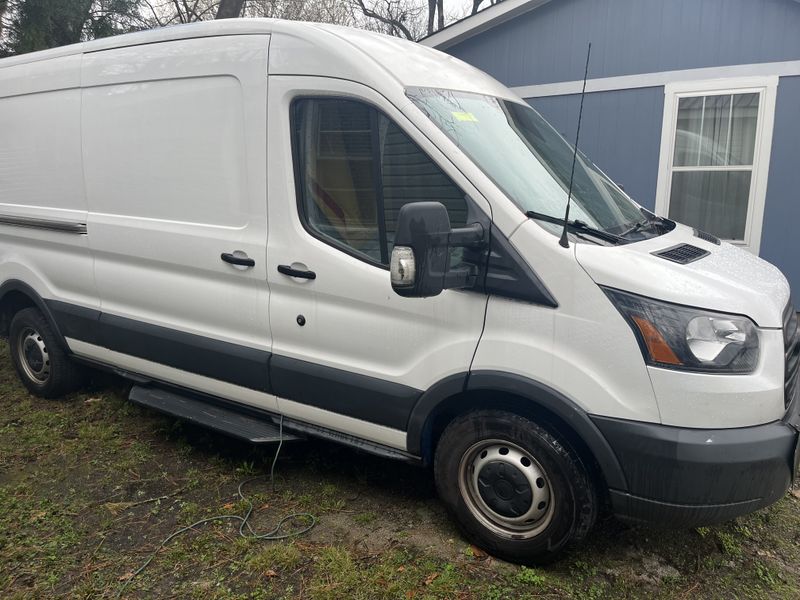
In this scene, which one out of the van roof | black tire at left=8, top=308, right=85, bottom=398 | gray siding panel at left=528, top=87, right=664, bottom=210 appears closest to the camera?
the van roof

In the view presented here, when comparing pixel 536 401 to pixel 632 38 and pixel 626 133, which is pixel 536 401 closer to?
pixel 626 133

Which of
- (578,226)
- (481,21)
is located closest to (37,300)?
(578,226)

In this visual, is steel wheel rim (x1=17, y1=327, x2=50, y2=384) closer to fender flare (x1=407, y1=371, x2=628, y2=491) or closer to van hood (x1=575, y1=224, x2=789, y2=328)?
fender flare (x1=407, y1=371, x2=628, y2=491)

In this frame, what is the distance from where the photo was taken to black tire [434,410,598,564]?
9.23 feet

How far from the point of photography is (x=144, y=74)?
13.0ft

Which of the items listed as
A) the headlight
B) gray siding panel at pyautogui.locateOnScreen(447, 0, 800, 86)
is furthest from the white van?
gray siding panel at pyautogui.locateOnScreen(447, 0, 800, 86)

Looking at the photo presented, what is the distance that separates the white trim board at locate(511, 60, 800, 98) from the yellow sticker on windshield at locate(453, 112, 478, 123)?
523cm

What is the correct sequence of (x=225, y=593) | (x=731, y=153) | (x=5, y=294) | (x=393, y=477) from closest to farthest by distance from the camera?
(x=225, y=593)
(x=393, y=477)
(x=5, y=294)
(x=731, y=153)

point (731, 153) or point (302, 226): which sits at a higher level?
point (731, 153)

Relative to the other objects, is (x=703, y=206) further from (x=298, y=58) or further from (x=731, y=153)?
(x=298, y=58)

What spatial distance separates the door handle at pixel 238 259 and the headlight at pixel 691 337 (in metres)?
1.93

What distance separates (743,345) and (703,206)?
569cm

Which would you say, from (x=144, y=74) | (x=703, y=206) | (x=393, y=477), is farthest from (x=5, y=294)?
(x=703, y=206)

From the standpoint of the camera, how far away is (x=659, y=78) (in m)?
7.57
